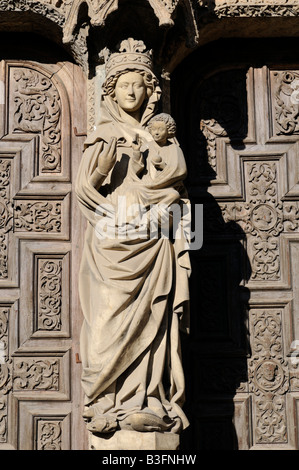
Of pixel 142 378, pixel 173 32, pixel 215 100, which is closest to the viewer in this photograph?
pixel 142 378

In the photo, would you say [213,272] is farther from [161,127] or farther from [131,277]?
[161,127]

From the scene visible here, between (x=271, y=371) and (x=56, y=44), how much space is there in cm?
291

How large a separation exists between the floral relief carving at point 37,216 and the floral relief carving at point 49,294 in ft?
0.82

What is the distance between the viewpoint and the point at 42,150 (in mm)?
7273

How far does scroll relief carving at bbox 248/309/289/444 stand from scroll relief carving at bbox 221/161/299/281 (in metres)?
0.33

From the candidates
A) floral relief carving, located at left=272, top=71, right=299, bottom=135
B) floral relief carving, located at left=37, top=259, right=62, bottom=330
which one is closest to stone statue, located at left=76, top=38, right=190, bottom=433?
floral relief carving, located at left=37, top=259, right=62, bottom=330

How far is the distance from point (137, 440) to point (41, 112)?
2667 millimetres

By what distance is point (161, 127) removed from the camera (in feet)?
21.2

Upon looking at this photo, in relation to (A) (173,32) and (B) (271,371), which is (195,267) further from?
(A) (173,32)

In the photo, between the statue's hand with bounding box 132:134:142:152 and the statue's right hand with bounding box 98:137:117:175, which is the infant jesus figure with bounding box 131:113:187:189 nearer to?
the statue's hand with bounding box 132:134:142:152

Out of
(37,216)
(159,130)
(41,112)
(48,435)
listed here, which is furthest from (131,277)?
(41,112)

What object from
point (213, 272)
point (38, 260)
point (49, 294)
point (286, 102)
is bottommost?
point (49, 294)

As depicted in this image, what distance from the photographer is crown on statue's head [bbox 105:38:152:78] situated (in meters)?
6.64
